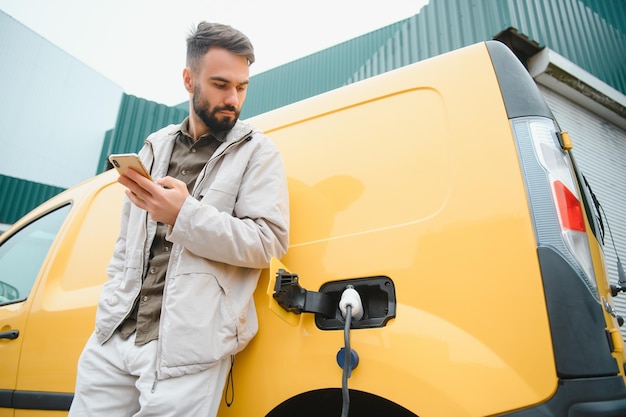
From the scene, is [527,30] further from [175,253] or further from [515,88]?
[175,253]

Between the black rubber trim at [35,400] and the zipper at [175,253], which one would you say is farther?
the black rubber trim at [35,400]

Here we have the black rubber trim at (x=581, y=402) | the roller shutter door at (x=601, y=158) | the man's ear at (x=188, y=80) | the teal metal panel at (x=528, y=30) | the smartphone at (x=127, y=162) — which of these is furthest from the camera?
the teal metal panel at (x=528, y=30)

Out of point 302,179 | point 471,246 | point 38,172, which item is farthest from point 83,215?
point 38,172

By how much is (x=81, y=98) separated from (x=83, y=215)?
549 inches

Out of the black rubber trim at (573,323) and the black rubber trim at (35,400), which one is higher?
the black rubber trim at (573,323)

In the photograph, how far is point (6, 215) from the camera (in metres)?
9.79

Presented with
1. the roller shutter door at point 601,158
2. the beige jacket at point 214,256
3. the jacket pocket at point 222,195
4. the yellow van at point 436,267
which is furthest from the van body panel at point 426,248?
the roller shutter door at point 601,158

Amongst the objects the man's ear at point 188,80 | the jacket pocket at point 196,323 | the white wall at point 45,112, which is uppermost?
the white wall at point 45,112

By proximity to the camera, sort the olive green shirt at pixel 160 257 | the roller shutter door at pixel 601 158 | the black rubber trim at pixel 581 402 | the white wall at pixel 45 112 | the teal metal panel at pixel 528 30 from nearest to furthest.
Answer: the black rubber trim at pixel 581 402 < the olive green shirt at pixel 160 257 < the roller shutter door at pixel 601 158 < the teal metal panel at pixel 528 30 < the white wall at pixel 45 112

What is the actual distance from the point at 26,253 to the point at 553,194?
2.85 metres

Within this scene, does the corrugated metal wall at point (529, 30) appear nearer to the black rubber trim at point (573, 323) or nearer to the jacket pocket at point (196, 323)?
the black rubber trim at point (573, 323)

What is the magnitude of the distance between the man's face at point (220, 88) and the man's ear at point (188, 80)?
4.1 inches

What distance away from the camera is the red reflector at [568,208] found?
3.17 ft

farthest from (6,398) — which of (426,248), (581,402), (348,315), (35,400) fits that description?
(581,402)
